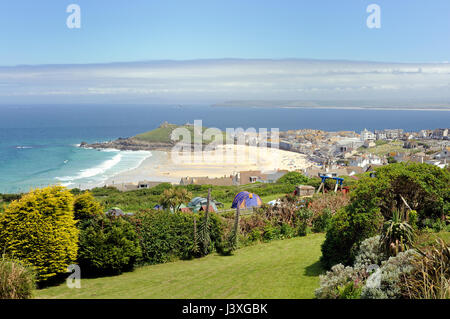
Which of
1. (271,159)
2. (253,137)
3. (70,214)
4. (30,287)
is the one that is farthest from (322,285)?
(253,137)

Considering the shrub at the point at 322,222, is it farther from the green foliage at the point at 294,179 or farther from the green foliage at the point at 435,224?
the green foliage at the point at 294,179

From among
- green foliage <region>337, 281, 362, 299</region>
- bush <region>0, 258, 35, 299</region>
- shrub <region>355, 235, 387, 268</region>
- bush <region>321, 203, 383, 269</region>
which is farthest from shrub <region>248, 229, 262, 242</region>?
bush <region>0, 258, 35, 299</region>

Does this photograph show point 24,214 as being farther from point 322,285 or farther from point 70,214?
point 322,285

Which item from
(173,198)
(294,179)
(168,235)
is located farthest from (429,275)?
(294,179)

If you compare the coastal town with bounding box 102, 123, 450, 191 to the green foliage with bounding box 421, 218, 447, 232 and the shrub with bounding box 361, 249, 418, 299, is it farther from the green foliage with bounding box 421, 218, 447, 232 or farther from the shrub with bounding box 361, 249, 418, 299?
the shrub with bounding box 361, 249, 418, 299

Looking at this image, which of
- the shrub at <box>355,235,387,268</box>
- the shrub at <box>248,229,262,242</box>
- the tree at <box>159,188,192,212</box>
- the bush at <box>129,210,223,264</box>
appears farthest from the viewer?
the tree at <box>159,188,192,212</box>

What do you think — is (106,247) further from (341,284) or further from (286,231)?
(286,231)

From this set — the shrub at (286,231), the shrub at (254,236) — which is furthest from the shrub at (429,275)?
the shrub at (286,231)
